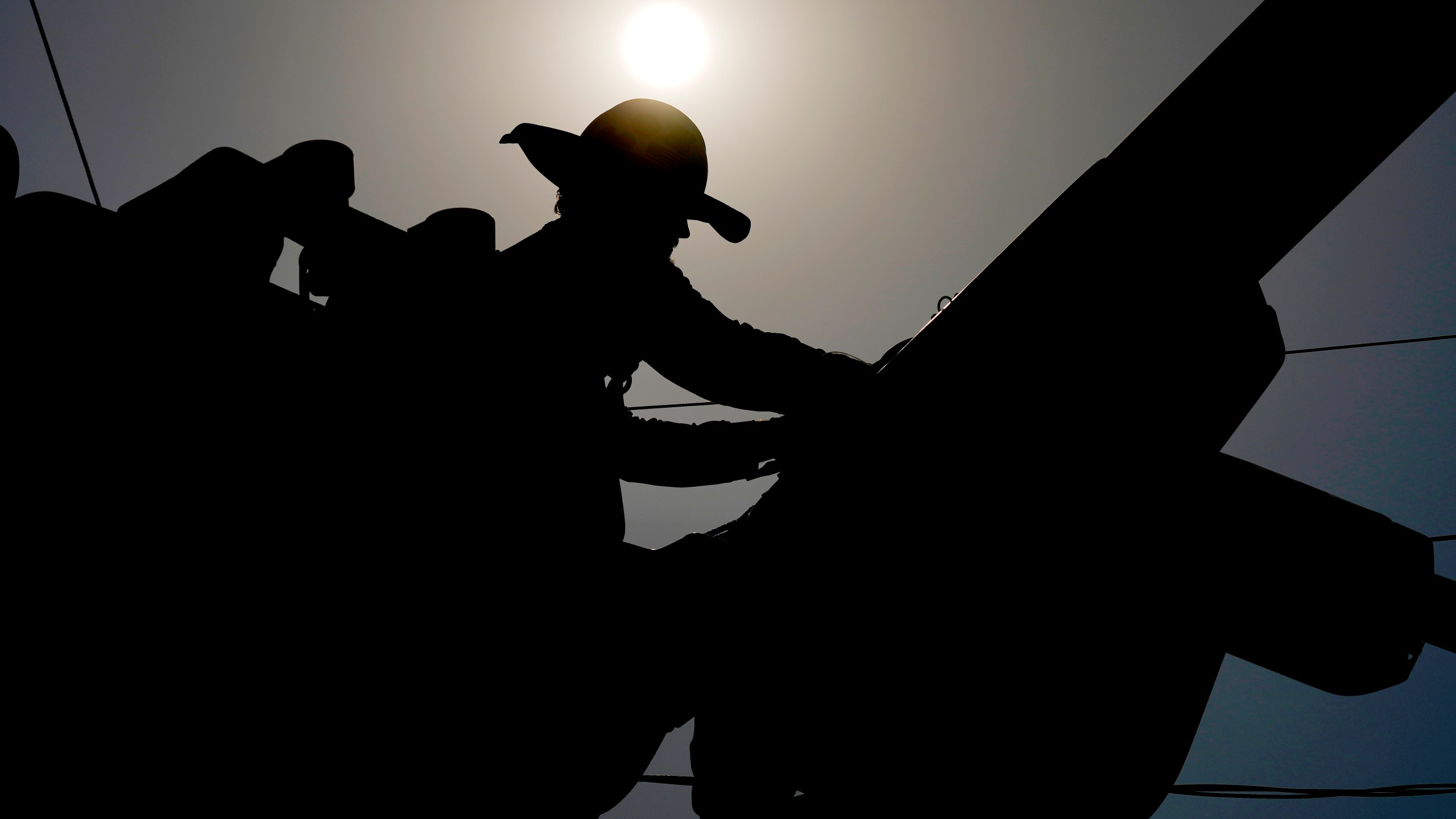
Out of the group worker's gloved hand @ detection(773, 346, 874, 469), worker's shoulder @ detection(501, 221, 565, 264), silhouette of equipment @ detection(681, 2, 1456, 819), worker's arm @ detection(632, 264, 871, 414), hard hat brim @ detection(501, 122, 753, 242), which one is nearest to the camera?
silhouette of equipment @ detection(681, 2, 1456, 819)

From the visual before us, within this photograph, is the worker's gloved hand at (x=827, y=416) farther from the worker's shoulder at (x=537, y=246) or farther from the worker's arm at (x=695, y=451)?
the worker's shoulder at (x=537, y=246)

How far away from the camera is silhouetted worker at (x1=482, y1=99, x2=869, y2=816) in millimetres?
2031

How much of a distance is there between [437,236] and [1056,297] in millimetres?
1834

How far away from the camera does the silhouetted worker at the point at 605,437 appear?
2.03m

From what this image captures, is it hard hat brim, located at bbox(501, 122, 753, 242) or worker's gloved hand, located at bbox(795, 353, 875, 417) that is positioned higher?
hard hat brim, located at bbox(501, 122, 753, 242)

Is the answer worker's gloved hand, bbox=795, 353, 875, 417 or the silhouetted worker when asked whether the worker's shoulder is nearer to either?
the silhouetted worker

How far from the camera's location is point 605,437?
230 centimetres

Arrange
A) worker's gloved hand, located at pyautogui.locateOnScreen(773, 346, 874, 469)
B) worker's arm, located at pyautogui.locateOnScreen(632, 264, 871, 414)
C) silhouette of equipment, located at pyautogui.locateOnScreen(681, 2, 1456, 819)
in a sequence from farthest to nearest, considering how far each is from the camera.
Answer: worker's arm, located at pyautogui.locateOnScreen(632, 264, 871, 414)
worker's gloved hand, located at pyautogui.locateOnScreen(773, 346, 874, 469)
silhouette of equipment, located at pyautogui.locateOnScreen(681, 2, 1456, 819)

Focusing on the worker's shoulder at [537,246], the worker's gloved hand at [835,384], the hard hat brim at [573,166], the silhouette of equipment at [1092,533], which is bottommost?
the silhouette of equipment at [1092,533]

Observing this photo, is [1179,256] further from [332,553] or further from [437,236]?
[332,553]

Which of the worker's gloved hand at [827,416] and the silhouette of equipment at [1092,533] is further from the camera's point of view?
the worker's gloved hand at [827,416]

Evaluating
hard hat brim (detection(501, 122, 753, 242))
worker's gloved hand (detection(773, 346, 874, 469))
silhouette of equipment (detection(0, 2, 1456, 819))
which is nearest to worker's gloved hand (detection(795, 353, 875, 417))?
worker's gloved hand (detection(773, 346, 874, 469))

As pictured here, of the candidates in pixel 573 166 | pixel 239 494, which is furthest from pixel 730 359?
pixel 239 494

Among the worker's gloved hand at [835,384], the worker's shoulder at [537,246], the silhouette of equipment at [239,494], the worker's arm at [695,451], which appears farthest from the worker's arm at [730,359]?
the silhouette of equipment at [239,494]
